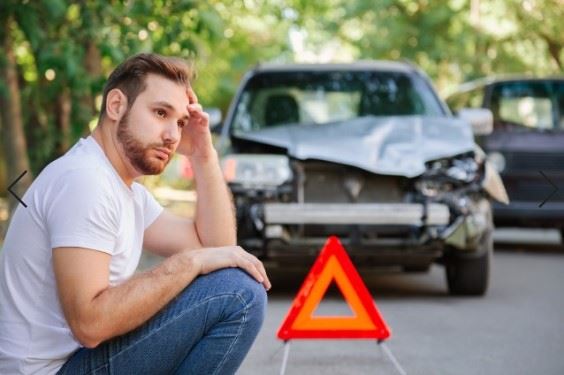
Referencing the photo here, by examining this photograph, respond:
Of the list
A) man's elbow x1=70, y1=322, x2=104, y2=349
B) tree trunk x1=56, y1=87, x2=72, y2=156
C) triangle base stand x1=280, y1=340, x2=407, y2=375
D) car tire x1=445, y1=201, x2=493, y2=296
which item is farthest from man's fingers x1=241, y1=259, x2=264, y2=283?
tree trunk x1=56, y1=87, x2=72, y2=156

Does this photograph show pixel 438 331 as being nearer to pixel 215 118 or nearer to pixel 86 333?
pixel 215 118

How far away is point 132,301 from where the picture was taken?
11.3 ft

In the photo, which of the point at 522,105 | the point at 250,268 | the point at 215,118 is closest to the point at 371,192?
the point at 215,118

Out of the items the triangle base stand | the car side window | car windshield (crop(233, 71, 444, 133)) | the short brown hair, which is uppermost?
the short brown hair

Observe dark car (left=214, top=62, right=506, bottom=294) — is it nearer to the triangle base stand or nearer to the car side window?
the triangle base stand

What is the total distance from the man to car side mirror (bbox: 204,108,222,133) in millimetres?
5207

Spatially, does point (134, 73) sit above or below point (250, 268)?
above

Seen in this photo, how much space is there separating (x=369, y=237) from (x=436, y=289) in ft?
5.01

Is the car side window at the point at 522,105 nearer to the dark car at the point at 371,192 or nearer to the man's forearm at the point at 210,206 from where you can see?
the dark car at the point at 371,192

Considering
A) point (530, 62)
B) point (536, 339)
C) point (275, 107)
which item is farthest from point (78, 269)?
point (530, 62)

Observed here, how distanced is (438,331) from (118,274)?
4108 millimetres

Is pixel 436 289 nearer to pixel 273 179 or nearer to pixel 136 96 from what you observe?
pixel 273 179

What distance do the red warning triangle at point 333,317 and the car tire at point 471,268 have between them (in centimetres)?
279

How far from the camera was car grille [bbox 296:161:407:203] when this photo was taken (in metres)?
8.60
